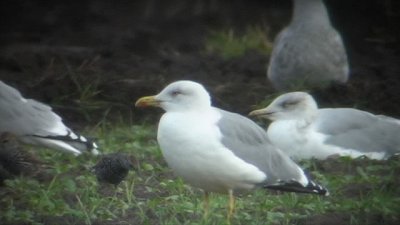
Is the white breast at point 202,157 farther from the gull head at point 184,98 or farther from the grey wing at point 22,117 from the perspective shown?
the grey wing at point 22,117

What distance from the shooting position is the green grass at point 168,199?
7.57m

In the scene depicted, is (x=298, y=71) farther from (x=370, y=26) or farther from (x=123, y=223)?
(x=123, y=223)

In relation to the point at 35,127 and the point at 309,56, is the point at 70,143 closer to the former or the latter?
the point at 35,127

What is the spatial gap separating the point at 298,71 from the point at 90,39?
4.01 meters

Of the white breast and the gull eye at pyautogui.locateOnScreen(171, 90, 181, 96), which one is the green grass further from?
the gull eye at pyautogui.locateOnScreen(171, 90, 181, 96)

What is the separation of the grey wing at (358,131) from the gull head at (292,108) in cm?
11

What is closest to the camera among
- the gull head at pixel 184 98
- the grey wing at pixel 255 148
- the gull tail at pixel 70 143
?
the grey wing at pixel 255 148

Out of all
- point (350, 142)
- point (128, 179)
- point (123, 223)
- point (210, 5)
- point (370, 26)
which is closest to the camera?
point (123, 223)

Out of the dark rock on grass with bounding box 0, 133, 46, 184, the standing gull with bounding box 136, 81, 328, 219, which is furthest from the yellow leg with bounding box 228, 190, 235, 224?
the dark rock on grass with bounding box 0, 133, 46, 184

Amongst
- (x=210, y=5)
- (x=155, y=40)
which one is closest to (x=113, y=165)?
(x=155, y=40)

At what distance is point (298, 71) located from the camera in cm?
1229

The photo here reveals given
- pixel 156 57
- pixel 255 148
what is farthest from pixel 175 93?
pixel 156 57

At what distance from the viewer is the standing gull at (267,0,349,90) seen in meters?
12.2

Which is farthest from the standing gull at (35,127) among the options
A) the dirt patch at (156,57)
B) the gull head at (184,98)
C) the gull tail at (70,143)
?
the gull head at (184,98)
